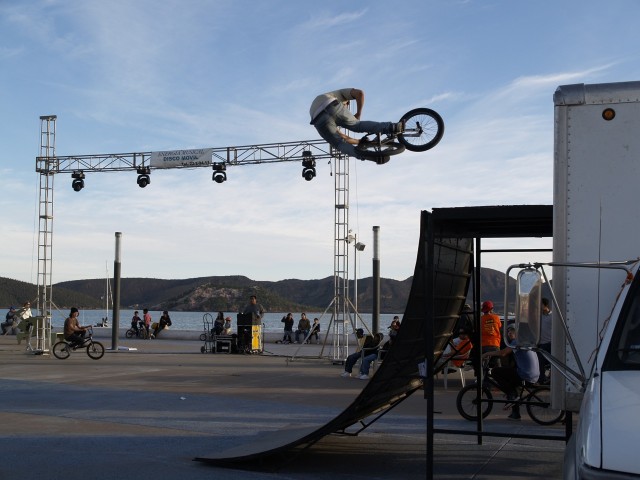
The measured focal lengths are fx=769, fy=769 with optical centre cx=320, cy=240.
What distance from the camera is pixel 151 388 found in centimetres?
1416

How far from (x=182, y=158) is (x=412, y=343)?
58.6 feet

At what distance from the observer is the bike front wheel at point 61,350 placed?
69.7ft

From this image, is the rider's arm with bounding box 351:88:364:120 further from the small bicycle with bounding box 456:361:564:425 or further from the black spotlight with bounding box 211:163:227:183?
the black spotlight with bounding box 211:163:227:183

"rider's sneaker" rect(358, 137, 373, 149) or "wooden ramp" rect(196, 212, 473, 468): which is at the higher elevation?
"rider's sneaker" rect(358, 137, 373, 149)

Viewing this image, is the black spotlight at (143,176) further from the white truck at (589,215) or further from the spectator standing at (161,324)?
the white truck at (589,215)

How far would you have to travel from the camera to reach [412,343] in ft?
24.9

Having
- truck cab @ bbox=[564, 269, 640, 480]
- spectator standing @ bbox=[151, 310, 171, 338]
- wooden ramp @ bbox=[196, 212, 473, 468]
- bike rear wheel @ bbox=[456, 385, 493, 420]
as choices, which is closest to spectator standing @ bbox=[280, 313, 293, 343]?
spectator standing @ bbox=[151, 310, 171, 338]

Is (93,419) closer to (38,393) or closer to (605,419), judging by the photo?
(38,393)

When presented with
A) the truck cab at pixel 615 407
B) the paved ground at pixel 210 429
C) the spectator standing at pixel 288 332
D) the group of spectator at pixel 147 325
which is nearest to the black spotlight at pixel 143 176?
the paved ground at pixel 210 429

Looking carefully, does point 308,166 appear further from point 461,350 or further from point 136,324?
point 136,324

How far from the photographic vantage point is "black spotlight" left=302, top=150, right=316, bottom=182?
21.8 metres

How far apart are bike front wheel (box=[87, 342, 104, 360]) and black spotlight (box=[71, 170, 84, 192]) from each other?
232 inches


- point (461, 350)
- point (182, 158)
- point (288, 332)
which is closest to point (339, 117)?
point (461, 350)

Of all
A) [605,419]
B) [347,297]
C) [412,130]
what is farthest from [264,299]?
[605,419]
